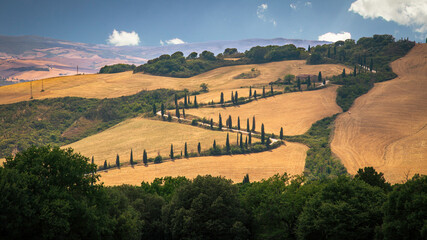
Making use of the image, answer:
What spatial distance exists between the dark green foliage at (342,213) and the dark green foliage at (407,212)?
3269mm

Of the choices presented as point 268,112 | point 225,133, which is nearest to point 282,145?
point 225,133

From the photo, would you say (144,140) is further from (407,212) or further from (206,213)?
(407,212)

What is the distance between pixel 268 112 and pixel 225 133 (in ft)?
87.4

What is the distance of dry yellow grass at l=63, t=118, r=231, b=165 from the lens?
5586 inches

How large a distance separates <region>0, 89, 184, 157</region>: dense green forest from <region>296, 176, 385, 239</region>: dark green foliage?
126 m

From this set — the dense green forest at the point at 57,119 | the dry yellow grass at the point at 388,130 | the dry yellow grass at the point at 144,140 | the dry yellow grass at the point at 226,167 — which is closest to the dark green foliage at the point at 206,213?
the dry yellow grass at the point at 226,167

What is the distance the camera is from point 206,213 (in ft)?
173

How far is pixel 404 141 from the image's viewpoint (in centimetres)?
12925

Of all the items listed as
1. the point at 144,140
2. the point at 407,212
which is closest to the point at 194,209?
the point at 407,212

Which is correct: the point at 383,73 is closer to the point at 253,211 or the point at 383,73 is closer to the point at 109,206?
the point at 253,211

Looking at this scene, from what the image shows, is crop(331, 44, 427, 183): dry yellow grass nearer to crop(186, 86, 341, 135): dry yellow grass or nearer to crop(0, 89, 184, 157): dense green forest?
crop(186, 86, 341, 135): dry yellow grass

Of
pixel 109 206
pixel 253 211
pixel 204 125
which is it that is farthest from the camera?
pixel 204 125

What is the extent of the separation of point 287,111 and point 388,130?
40.8 m

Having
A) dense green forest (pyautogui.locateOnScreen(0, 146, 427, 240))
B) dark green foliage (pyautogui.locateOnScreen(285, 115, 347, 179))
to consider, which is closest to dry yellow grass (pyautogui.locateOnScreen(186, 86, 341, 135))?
dark green foliage (pyautogui.locateOnScreen(285, 115, 347, 179))
